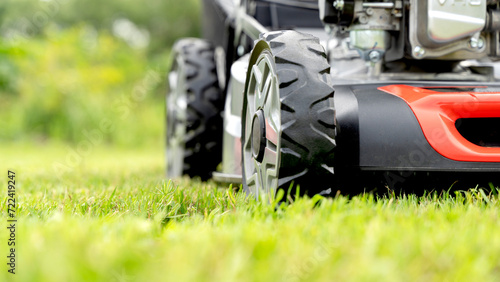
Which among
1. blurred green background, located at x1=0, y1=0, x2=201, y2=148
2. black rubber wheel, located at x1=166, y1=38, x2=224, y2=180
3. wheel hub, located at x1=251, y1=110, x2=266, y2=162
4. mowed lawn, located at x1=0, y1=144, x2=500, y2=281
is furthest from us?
blurred green background, located at x1=0, y1=0, x2=201, y2=148

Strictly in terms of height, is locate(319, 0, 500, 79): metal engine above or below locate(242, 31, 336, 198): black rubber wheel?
above

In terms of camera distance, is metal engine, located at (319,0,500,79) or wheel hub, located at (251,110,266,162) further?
metal engine, located at (319,0,500,79)

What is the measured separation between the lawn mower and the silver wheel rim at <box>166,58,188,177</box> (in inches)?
22.9

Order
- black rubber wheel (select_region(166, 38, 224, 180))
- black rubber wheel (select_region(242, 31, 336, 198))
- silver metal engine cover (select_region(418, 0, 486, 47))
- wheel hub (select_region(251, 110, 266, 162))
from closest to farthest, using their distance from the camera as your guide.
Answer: black rubber wheel (select_region(242, 31, 336, 198))
wheel hub (select_region(251, 110, 266, 162))
silver metal engine cover (select_region(418, 0, 486, 47))
black rubber wheel (select_region(166, 38, 224, 180))

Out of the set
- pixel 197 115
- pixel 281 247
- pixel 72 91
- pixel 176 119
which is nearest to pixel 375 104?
pixel 281 247

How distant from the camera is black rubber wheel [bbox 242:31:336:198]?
1.46 metres

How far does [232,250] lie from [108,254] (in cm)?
19

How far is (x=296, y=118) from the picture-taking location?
146 centimetres

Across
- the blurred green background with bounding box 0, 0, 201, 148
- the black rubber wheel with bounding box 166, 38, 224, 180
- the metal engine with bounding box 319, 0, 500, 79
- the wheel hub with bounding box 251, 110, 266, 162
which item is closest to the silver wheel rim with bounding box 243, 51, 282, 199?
the wheel hub with bounding box 251, 110, 266, 162

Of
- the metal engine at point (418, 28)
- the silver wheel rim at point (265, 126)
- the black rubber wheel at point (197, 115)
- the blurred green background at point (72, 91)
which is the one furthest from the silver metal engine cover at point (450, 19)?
the blurred green background at point (72, 91)

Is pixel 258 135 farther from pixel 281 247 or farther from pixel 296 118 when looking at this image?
pixel 281 247

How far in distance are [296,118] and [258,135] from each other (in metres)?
0.22

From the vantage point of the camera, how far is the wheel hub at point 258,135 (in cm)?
162

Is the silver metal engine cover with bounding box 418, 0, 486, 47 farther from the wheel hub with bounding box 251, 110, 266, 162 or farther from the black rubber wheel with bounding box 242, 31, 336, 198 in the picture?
the wheel hub with bounding box 251, 110, 266, 162
